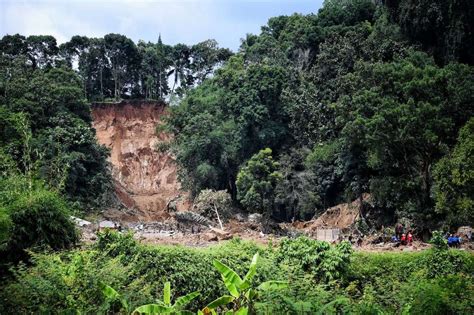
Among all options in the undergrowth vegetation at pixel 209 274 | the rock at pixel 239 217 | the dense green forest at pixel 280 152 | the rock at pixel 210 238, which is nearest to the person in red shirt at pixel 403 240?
the dense green forest at pixel 280 152

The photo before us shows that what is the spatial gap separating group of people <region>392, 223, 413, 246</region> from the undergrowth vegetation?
954 cm

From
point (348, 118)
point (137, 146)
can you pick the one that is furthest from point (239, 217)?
point (137, 146)

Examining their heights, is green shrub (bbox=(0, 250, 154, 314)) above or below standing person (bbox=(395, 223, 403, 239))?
above

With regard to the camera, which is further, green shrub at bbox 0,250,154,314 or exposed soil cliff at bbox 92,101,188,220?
exposed soil cliff at bbox 92,101,188,220

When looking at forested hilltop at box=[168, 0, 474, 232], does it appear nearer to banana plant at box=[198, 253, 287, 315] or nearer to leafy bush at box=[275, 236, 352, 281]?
leafy bush at box=[275, 236, 352, 281]

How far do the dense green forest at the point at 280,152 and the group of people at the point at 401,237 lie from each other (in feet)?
2.79

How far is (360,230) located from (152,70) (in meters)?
35.7

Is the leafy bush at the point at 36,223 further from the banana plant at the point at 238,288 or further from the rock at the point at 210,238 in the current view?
the rock at the point at 210,238

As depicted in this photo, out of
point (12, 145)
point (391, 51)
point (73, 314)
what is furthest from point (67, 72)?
point (73, 314)

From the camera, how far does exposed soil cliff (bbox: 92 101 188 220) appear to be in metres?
58.2

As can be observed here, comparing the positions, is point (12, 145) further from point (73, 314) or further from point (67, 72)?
point (67, 72)

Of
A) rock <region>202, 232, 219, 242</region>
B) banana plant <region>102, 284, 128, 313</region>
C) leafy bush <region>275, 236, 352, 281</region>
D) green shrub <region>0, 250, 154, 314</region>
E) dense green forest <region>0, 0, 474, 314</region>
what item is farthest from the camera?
rock <region>202, 232, 219, 242</region>

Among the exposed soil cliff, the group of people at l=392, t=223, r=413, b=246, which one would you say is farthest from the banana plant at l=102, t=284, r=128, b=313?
the exposed soil cliff

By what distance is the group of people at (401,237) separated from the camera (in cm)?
2415
